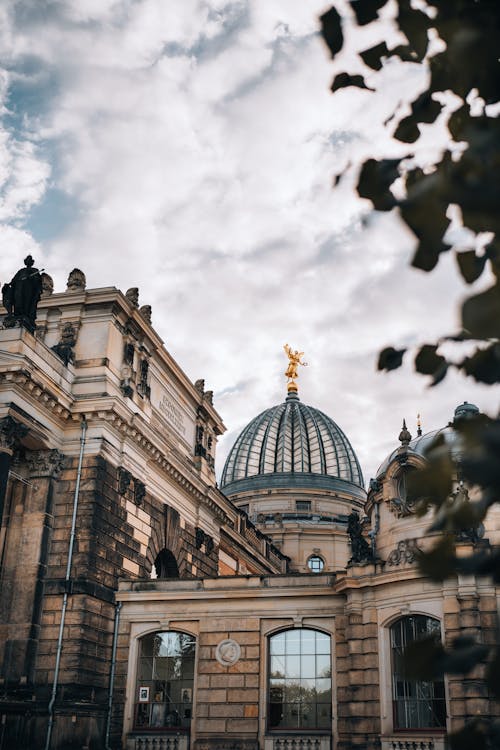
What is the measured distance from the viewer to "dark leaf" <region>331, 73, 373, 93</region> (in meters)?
5.64

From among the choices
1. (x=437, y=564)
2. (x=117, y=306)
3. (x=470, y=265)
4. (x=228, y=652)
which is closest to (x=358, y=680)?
(x=228, y=652)

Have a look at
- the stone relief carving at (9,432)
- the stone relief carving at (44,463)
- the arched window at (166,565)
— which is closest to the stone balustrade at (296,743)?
the arched window at (166,565)

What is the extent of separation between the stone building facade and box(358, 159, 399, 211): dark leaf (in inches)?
868

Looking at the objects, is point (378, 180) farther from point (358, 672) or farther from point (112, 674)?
point (112, 674)

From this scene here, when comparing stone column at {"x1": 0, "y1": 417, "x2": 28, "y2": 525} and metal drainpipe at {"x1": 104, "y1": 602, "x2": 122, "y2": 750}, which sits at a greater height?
stone column at {"x1": 0, "y1": 417, "x2": 28, "y2": 525}

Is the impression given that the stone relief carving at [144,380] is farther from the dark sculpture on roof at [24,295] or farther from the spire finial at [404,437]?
the spire finial at [404,437]

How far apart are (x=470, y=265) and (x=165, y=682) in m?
27.6

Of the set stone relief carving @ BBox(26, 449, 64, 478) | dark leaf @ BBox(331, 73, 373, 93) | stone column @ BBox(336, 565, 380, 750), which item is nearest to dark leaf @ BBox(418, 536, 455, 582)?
dark leaf @ BBox(331, 73, 373, 93)

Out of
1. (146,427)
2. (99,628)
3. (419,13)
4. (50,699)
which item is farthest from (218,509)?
(419,13)

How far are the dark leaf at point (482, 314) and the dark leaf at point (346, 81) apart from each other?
7.79 ft

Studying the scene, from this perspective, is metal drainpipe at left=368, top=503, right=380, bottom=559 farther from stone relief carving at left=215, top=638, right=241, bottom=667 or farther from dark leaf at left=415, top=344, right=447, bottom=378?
dark leaf at left=415, top=344, right=447, bottom=378

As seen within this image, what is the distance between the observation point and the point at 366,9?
205 inches

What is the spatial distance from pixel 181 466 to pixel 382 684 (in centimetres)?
1532

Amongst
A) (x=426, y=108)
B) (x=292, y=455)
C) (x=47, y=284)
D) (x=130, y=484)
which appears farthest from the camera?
(x=292, y=455)
